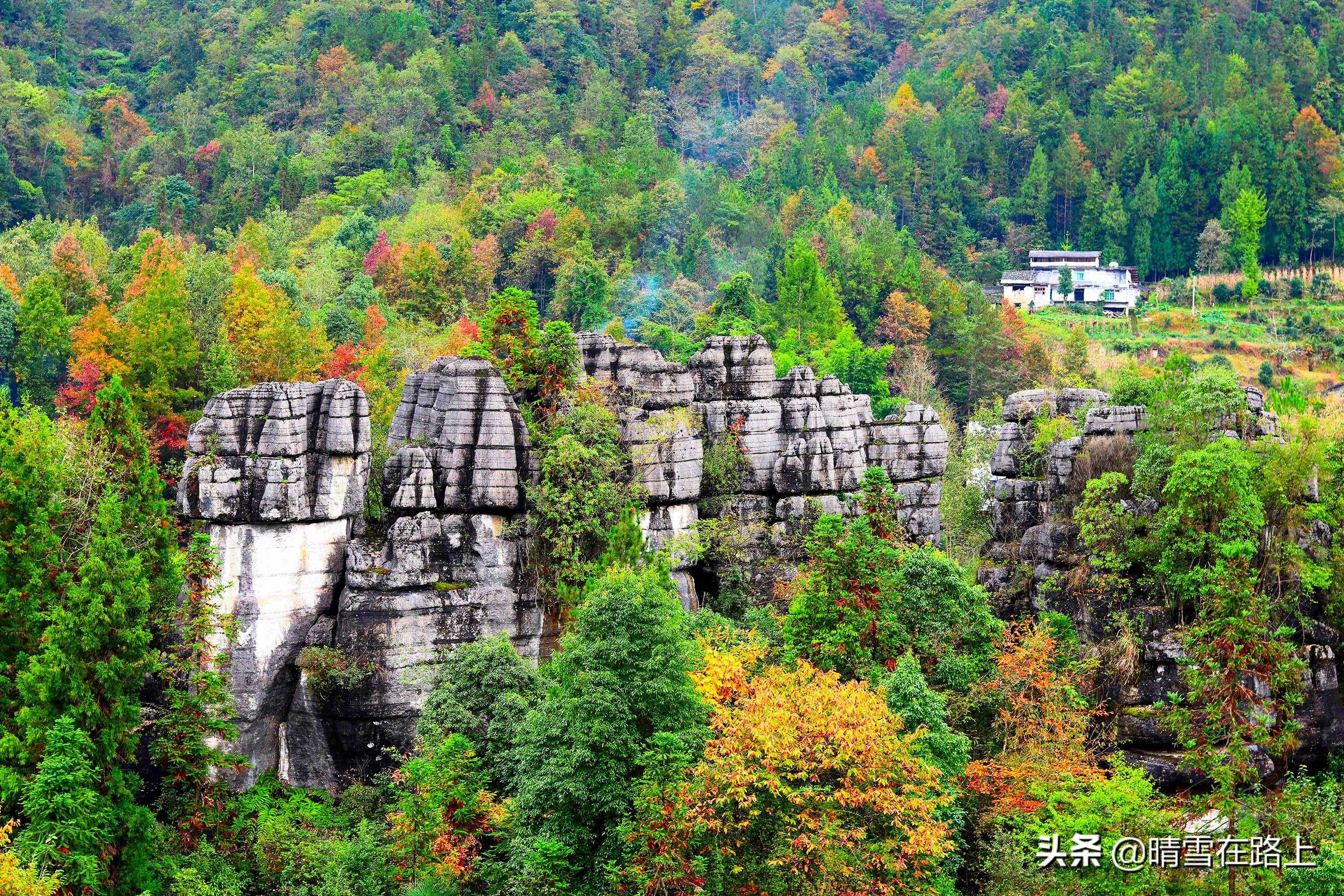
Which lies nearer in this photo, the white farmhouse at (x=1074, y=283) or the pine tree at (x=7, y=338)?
the pine tree at (x=7, y=338)

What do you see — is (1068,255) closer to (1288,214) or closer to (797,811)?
(1288,214)

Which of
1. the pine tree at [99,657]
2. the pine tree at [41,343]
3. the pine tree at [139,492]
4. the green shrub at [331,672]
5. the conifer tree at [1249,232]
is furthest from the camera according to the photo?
the conifer tree at [1249,232]

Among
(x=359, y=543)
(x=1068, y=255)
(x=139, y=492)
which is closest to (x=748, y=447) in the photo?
(x=359, y=543)

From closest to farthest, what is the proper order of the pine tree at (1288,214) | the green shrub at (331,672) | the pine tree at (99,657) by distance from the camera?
the pine tree at (99,657) → the green shrub at (331,672) → the pine tree at (1288,214)

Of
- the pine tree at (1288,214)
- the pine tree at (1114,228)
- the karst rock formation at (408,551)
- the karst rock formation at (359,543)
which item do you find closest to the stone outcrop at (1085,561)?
the karst rock formation at (408,551)

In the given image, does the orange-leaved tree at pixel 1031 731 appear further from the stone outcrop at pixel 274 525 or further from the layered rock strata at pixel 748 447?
the stone outcrop at pixel 274 525

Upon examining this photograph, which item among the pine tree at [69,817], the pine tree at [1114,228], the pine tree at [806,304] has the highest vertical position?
the pine tree at [1114,228]

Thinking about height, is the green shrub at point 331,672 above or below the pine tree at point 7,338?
below
